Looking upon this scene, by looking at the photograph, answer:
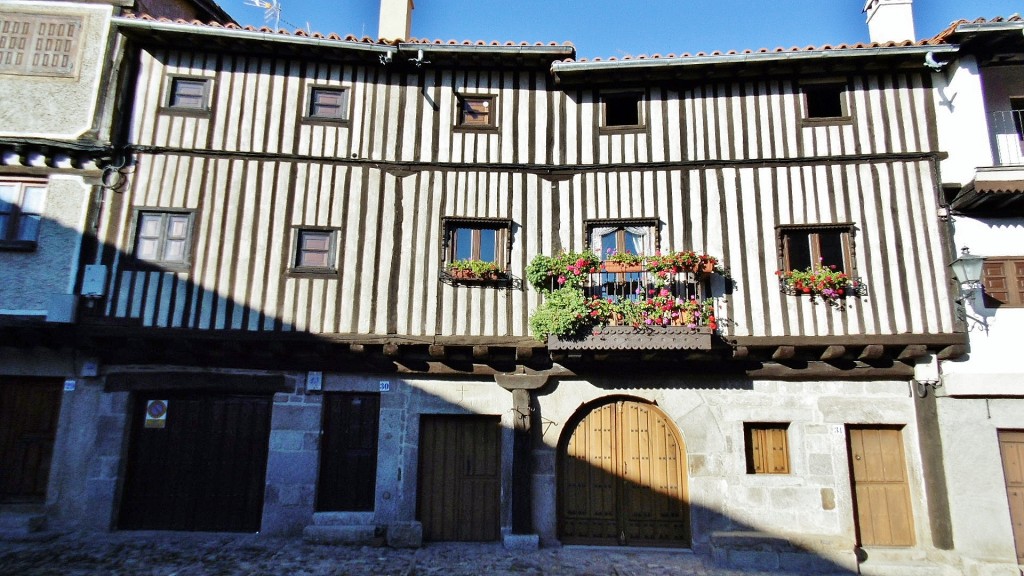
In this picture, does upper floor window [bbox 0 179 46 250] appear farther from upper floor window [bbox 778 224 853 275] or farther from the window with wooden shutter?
the window with wooden shutter

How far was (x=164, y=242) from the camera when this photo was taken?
9242 millimetres

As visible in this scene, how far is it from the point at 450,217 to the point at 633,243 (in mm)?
3067

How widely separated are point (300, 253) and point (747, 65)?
7996 millimetres

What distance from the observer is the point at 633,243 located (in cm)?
954

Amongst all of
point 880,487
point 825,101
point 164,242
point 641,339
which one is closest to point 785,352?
point 641,339

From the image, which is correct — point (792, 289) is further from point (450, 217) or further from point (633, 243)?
point (450, 217)

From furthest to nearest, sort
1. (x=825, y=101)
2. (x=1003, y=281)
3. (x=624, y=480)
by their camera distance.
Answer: (x=825, y=101) → (x=624, y=480) → (x=1003, y=281)

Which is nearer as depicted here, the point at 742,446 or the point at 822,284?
the point at 822,284

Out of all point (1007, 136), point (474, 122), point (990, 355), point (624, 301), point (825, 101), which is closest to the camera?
point (990, 355)

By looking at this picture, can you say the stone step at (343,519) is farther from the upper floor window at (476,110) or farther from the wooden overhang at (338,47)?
the wooden overhang at (338,47)

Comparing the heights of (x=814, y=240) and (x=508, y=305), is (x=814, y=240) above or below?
above

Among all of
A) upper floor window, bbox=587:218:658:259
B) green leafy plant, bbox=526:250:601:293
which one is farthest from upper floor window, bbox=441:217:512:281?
upper floor window, bbox=587:218:658:259

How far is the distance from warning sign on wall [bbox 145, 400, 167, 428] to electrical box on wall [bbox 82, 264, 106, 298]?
6.38 ft

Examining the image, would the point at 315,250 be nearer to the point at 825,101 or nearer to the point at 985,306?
the point at 825,101
